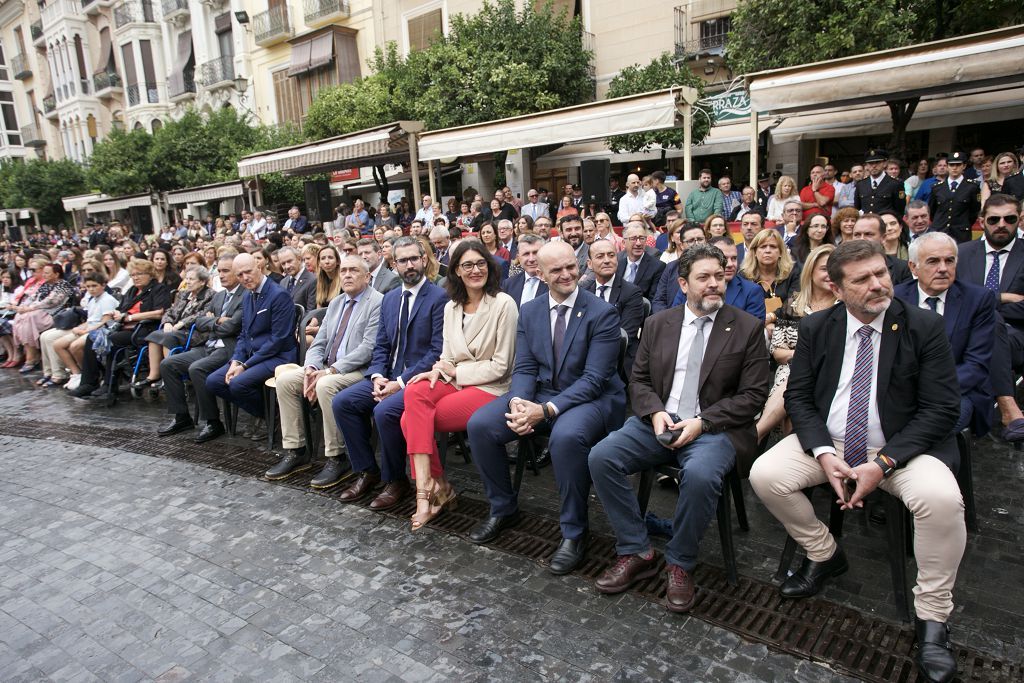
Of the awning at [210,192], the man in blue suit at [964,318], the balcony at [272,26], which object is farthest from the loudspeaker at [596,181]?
the balcony at [272,26]

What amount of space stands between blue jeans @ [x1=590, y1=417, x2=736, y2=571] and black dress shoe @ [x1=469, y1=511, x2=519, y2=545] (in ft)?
2.72

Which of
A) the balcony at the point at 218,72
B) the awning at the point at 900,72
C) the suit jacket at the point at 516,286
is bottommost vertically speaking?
the suit jacket at the point at 516,286

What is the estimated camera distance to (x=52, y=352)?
895 cm

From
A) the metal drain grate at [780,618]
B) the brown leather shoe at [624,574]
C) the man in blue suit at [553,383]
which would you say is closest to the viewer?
the metal drain grate at [780,618]

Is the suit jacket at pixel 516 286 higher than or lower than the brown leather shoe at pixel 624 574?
higher

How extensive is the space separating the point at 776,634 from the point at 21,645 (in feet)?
11.8

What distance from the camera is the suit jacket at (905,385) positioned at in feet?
9.18

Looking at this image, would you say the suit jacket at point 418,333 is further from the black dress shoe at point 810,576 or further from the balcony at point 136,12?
the balcony at point 136,12

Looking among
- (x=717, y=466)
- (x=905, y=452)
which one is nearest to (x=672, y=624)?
(x=717, y=466)

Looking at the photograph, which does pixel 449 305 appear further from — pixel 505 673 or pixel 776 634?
pixel 776 634

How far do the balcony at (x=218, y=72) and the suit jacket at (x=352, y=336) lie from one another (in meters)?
30.2

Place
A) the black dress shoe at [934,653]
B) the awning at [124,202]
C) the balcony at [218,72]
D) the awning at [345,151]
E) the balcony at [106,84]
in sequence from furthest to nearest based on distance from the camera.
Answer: the balcony at [106,84]
the balcony at [218,72]
the awning at [124,202]
the awning at [345,151]
the black dress shoe at [934,653]

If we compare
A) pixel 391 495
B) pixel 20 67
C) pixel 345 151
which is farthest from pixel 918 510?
pixel 20 67

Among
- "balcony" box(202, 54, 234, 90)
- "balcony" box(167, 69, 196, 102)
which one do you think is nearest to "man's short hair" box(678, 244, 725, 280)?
"balcony" box(202, 54, 234, 90)
